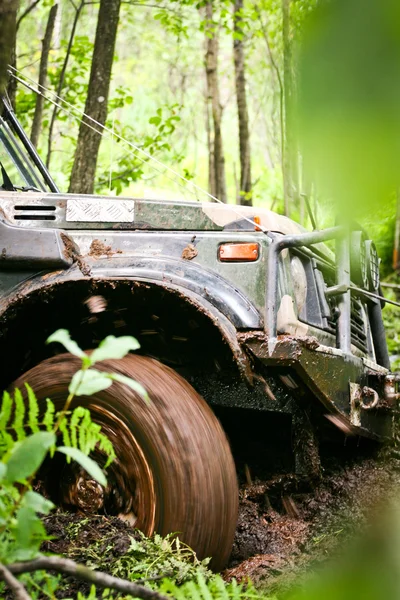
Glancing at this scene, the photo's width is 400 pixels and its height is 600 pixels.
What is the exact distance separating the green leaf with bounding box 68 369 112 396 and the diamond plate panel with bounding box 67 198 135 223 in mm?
1905

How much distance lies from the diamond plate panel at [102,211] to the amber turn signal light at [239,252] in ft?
1.60

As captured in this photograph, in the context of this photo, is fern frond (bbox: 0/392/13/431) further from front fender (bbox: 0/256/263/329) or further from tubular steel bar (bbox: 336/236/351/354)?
tubular steel bar (bbox: 336/236/351/354)

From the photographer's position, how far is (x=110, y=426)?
2508 mm

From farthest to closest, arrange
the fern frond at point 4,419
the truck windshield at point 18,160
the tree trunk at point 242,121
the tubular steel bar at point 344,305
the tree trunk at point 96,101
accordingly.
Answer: the tree trunk at point 242,121
the tree trunk at point 96,101
the truck windshield at point 18,160
the tubular steel bar at point 344,305
the fern frond at point 4,419

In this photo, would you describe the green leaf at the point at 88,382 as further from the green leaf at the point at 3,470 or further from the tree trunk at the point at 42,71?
the tree trunk at the point at 42,71

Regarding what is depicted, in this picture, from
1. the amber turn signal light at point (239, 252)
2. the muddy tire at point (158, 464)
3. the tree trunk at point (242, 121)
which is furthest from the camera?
the tree trunk at point (242, 121)

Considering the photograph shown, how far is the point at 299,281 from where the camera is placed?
10.9 feet

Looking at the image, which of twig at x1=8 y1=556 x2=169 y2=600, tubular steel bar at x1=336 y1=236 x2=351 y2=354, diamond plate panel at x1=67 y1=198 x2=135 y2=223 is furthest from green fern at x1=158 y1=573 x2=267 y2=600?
diamond plate panel at x1=67 y1=198 x2=135 y2=223

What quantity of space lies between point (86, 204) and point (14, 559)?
2176mm

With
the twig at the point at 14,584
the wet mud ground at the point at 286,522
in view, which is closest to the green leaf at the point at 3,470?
the twig at the point at 14,584

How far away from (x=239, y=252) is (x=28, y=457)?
5.99ft

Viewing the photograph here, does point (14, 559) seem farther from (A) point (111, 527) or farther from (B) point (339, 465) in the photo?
(B) point (339, 465)

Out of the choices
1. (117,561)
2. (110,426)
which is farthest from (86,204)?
(117,561)

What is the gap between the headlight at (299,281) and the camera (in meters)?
3.26
